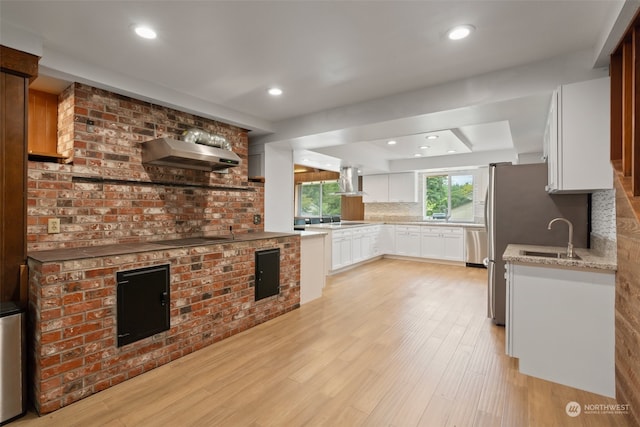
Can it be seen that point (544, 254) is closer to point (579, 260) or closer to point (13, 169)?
point (579, 260)

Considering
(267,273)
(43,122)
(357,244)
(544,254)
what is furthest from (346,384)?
(357,244)

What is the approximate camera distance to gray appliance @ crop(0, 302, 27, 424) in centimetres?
183

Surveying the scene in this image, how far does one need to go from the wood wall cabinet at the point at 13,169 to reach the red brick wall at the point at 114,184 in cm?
20

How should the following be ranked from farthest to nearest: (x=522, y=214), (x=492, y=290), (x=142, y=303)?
(x=492, y=290)
(x=522, y=214)
(x=142, y=303)

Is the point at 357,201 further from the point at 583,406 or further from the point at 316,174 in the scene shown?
the point at 583,406

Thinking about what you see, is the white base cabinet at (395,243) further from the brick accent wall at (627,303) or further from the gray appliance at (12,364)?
the gray appliance at (12,364)

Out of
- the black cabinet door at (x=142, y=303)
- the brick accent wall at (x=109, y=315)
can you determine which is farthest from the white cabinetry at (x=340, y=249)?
the black cabinet door at (x=142, y=303)

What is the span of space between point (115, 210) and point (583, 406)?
3855 millimetres

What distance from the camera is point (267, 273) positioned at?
3.45m

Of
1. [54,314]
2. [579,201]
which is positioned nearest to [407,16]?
[579,201]

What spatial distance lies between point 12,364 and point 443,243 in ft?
21.4

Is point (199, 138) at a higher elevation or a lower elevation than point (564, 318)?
higher

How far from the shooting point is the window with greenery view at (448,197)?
7113mm

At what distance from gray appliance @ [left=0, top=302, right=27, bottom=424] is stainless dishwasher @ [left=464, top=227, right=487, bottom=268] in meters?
6.53
